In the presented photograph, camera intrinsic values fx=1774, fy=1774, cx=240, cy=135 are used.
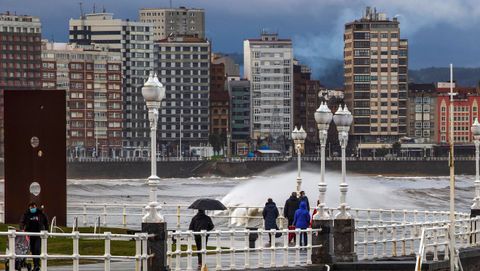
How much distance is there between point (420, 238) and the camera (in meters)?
40.7

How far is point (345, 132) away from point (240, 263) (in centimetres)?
469

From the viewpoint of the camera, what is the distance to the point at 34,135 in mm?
48000

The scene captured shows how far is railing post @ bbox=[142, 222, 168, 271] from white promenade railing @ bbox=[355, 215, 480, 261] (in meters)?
7.39

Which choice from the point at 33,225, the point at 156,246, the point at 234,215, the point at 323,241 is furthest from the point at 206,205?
the point at 234,215

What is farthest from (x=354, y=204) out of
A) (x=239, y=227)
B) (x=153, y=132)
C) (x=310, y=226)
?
(x=153, y=132)

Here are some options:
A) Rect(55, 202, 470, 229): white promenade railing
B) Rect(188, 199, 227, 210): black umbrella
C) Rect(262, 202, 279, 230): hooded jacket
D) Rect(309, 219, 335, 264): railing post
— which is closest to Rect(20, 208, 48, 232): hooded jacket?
Rect(188, 199, 227, 210): black umbrella

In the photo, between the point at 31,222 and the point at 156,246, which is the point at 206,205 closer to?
the point at 31,222

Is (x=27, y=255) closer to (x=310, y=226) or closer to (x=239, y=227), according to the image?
(x=310, y=226)

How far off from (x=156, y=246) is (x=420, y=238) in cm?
1016

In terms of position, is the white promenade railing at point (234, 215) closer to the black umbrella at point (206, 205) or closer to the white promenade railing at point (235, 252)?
the black umbrella at point (206, 205)

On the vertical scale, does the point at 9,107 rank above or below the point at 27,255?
above

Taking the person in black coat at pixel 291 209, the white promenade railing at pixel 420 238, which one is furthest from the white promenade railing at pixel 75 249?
the person in black coat at pixel 291 209

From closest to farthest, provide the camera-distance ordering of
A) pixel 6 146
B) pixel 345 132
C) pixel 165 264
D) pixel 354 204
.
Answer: pixel 165 264 → pixel 345 132 → pixel 6 146 → pixel 354 204

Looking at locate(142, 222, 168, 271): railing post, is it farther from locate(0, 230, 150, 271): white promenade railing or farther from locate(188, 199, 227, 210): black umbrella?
locate(188, 199, 227, 210): black umbrella
